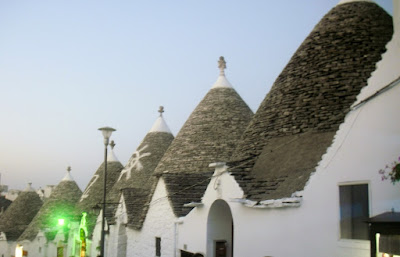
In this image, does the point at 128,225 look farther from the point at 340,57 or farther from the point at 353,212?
the point at 353,212

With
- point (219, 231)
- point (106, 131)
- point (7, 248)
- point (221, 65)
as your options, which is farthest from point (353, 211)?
point (7, 248)

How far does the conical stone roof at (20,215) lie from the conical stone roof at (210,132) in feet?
63.9

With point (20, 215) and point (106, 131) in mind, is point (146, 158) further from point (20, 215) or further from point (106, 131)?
point (20, 215)

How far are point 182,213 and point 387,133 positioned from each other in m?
8.51

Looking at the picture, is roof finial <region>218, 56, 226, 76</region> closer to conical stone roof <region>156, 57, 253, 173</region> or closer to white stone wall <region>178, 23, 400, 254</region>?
conical stone roof <region>156, 57, 253, 173</region>

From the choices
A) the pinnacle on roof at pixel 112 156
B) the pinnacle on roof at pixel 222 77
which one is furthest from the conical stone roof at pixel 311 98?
the pinnacle on roof at pixel 112 156

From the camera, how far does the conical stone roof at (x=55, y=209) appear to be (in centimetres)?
2997

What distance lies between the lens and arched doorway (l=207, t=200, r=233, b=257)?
1265 cm

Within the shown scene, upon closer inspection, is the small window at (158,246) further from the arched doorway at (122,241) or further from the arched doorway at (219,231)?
the arched doorway at (122,241)

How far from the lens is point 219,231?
12.8 metres

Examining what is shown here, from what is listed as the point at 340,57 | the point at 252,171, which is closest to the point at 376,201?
the point at 252,171

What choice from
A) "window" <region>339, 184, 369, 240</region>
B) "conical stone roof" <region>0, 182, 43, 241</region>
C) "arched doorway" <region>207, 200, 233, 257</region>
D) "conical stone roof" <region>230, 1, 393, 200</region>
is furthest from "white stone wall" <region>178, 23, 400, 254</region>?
"conical stone roof" <region>0, 182, 43, 241</region>

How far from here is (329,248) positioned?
310 inches

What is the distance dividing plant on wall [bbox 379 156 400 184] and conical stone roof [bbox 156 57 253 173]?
954 cm
